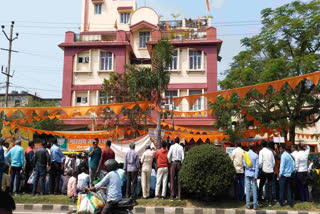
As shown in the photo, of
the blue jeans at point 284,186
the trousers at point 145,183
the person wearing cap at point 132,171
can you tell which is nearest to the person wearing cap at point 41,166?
the person wearing cap at point 132,171

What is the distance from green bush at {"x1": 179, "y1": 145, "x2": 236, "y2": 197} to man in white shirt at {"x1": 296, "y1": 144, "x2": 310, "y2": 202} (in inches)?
83.5

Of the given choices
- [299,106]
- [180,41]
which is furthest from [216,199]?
[180,41]

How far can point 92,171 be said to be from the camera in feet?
33.2

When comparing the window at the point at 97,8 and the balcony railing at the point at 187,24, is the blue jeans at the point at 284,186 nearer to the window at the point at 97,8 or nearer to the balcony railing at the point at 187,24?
the balcony railing at the point at 187,24

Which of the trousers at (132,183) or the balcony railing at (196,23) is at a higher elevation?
the balcony railing at (196,23)

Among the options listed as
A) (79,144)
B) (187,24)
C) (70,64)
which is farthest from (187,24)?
(79,144)

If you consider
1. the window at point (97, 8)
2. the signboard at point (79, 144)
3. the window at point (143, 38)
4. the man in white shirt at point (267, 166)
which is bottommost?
the man in white shirt at point (267, 166)

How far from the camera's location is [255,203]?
28.9ft

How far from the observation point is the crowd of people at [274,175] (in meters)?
8.96

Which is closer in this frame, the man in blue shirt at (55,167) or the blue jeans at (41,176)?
the blue jeans at (41,176)

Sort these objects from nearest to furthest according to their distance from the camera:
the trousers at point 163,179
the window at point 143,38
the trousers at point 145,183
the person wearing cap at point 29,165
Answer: the trousers at point 163,179 → the trousers at point 145,183 → the person wearing cap at point 29,165 → the window at point 143,38

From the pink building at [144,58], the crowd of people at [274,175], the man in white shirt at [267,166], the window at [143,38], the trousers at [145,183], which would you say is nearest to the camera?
the crowd of people at [274,175]

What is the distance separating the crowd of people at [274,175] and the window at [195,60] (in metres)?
17.2

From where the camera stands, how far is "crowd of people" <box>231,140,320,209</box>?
8.96m
